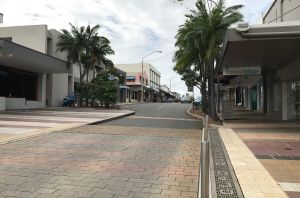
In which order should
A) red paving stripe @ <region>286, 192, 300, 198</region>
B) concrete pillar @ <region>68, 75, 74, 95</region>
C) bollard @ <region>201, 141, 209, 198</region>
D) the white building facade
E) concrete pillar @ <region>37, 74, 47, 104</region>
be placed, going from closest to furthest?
bollard @ <region>201, 141, 209, 198</region>
red paving stripe @ <region>286, 192, 300, 198</region>
the white building facade
concrete pillar @ <region>37, 74, 47, 104</region>
concrete pillar @ <region>68, 75, 74, 95</region>

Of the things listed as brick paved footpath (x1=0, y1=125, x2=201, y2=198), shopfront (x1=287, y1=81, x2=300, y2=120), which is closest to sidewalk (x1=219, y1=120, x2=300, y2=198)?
brick paved footpath (x1=0, y1=125, x2=201, y2=198)

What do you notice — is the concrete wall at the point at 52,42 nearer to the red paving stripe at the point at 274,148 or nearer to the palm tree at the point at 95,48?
the palm tree at the point at 95,48

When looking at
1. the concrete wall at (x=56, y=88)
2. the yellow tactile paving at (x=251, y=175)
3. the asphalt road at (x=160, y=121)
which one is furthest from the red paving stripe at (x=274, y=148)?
the concrete wall at (x=56, y=88)

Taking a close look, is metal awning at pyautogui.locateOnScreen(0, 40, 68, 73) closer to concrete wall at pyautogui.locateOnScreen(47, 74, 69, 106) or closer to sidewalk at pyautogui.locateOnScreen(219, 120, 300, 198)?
concrete wall at pyautogui.locateOnScreen(47, 74, 69, 106)

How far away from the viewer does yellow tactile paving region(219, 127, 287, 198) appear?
22.2 feet

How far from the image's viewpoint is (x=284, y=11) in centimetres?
2355

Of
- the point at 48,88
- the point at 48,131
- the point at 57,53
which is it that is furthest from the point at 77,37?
the point at 48,131

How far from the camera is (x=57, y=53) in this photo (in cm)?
3850

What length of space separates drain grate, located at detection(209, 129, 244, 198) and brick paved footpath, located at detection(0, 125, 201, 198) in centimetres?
40

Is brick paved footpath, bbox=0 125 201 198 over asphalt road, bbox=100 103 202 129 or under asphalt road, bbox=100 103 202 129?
under

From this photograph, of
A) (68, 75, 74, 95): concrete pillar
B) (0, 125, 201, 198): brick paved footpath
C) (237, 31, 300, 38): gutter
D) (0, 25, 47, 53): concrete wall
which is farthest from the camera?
(68, 75, 74, 95): concrete pillar

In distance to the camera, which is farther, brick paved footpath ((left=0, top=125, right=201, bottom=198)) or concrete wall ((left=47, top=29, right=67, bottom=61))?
concrete wall ((left=47, top=29, right=67, bottom=61))

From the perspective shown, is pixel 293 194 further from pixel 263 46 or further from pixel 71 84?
pixel 71 84

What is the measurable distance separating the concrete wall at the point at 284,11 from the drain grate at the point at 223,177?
39.2 feet
